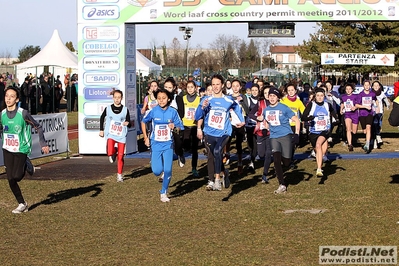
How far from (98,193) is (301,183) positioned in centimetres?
383

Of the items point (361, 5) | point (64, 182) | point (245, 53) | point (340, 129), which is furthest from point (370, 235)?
point (245, 53)

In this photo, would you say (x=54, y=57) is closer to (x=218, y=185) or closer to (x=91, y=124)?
(x=91, y=124)

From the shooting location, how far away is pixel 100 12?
19016 mm

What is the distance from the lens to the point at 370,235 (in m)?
8.87

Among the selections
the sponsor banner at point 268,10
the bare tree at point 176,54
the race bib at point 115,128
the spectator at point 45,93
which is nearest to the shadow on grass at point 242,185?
the race bib at point 115,128

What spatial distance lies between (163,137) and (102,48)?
801 cm

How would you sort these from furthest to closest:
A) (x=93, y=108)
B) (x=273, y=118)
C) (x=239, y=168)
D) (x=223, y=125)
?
1. (x=93, y=108)
2. (x=239, y=168)
3. (x=273, y=118)
4. (x=223, y=125)

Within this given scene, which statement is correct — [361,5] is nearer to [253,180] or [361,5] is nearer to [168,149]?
[253,180]

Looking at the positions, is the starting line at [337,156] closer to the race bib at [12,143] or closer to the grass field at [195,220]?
the grass field at [195,220]

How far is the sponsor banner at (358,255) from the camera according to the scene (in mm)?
7573

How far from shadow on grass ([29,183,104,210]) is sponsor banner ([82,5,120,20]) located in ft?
21.1

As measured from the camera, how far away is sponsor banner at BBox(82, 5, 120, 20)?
62.2ft

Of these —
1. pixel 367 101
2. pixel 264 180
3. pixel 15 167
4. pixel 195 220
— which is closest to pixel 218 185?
pixel 264 180

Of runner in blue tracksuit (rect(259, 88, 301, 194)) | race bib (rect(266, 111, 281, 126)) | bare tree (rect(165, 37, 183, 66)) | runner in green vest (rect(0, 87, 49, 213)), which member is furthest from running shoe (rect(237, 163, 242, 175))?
bare tree (rect(165, 37, 183, 66))
